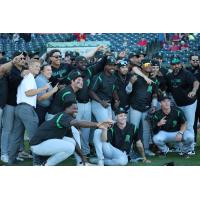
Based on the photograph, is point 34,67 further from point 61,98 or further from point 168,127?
point 168,127

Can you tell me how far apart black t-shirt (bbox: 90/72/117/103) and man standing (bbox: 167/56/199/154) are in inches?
42.6

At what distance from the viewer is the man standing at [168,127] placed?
6906 mm

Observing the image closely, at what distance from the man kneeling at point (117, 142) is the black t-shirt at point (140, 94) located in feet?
1.78

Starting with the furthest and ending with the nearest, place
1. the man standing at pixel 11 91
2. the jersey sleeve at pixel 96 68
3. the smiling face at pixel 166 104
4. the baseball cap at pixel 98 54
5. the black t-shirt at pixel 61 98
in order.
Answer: the baseball cap at pixel 98 54
the smiling face at pixel 166 104
the jersey sleeve at pixel 96 68
the man standing at pixel 11 91
the black t-shirt at pixel 61 98

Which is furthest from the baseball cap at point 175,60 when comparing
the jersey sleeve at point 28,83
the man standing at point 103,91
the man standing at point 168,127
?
the jersey sleeve at point 28,83

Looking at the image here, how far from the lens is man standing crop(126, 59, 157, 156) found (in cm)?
700

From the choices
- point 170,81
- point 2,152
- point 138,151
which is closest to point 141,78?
point 170,81

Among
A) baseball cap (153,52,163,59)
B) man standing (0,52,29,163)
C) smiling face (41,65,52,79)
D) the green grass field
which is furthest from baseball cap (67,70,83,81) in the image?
baseball cap (153,52,163,59)

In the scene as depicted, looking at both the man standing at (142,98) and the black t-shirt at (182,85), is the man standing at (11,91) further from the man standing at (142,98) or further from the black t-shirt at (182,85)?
the black t-shirt at (182,85)

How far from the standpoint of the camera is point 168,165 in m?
6.27

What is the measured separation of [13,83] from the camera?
6.36 metres

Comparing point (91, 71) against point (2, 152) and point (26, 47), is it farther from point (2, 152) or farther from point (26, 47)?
point (2, 152)

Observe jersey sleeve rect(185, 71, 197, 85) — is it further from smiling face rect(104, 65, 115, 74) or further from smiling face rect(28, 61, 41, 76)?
smiling face rect(28, 61, 41, 76)

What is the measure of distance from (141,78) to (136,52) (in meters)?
0.59
